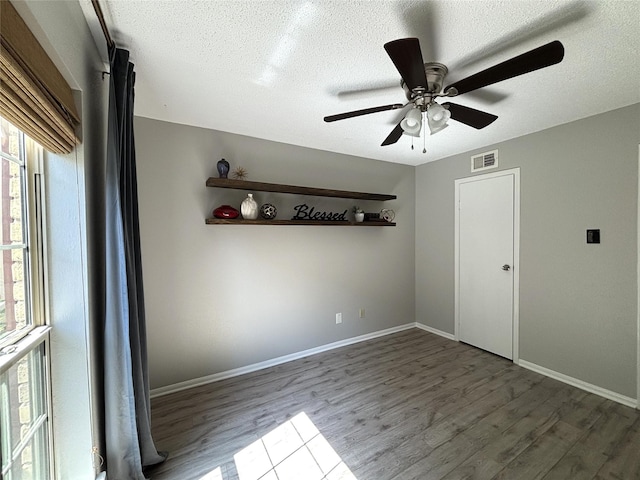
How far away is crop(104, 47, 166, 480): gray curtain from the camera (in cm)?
133

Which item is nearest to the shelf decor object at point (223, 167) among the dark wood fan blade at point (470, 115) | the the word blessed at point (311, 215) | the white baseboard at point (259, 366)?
the the word blessed at point (311, 215)

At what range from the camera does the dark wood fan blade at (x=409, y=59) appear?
1130mm

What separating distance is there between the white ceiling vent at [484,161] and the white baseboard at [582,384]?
215cm

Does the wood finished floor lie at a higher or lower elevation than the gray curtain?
lower

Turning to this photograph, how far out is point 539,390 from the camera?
95.3 inches

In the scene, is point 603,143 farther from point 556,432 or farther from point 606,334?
point 556,432

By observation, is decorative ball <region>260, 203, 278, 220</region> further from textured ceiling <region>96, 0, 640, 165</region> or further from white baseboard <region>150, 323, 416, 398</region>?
white baseboard <region>150, 323, 416, 398</region>

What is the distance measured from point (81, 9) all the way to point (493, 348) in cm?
425

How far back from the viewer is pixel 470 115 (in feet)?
5.76

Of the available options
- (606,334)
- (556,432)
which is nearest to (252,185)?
(556,432)

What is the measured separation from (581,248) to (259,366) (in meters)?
3.26

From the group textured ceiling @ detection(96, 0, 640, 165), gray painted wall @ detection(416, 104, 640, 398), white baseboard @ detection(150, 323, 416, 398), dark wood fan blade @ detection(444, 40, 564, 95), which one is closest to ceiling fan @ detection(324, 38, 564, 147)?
dark wood fan blade @ detection(444, 40, 564, 95)

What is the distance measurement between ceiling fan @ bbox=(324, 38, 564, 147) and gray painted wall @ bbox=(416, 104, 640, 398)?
1406mm

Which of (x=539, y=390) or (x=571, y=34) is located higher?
(x=571, y=34)
